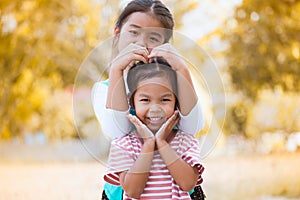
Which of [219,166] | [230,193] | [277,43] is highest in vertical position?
[277,43]

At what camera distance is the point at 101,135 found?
1798mm

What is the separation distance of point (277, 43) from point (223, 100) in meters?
7.47

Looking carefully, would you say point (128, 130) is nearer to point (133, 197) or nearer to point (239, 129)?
point (133, 197)

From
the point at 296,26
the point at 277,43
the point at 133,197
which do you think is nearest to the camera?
the point at 133,197

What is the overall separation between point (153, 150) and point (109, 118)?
168 millimetres

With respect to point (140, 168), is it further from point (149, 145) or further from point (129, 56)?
point (129, 56)

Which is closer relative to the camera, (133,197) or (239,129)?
(133,197)

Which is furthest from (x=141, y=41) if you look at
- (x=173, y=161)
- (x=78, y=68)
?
(x=78, y=68)

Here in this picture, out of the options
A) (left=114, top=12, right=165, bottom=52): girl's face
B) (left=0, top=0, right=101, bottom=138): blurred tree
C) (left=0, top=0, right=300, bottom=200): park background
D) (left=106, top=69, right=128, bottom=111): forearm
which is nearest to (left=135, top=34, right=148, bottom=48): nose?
(left=114, top=12, right=165, bottom=52): girl's face

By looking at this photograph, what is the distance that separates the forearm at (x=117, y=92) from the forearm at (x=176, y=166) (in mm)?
157

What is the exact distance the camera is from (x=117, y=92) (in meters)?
1.62

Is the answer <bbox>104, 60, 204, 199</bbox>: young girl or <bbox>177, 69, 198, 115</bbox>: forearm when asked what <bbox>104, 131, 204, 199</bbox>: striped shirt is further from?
<bbox>177, 69, 198, 115</bbox>: forearm

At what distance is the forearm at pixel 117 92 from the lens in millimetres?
1619

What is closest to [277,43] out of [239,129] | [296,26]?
[296,26]
